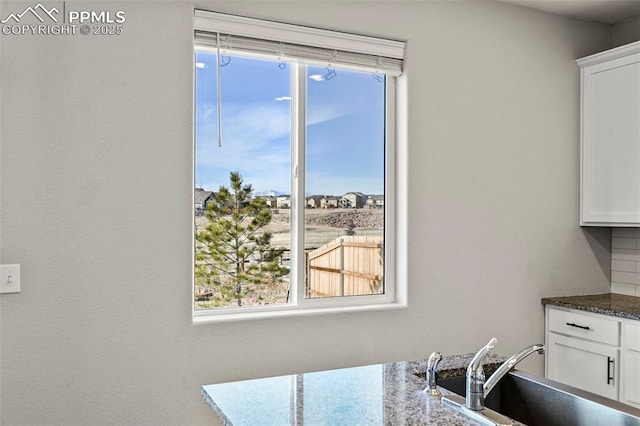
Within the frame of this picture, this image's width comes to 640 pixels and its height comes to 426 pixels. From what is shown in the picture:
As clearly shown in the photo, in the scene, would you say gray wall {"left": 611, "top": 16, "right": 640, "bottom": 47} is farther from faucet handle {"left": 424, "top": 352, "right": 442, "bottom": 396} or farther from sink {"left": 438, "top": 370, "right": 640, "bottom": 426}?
faucet handle {"left": 424, "top": 352, "right": 442, "bottom": 396}

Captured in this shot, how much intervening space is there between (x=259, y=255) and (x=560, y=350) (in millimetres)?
1901

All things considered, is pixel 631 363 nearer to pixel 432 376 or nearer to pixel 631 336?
pixel 631 336

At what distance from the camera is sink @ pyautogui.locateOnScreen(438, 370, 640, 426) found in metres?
1.44

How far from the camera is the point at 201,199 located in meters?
2.64

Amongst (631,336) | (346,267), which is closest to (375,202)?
(346,267)

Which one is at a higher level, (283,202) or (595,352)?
(283,202)

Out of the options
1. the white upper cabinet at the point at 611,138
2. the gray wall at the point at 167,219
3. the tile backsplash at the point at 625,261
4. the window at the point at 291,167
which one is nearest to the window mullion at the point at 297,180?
the window at the point at 291,167

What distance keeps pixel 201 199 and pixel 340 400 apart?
143 centimetres

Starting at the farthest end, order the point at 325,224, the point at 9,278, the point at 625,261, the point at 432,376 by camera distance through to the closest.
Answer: the point at 625,261
the point at 325,224
the point at 9,278
the point at 432,376

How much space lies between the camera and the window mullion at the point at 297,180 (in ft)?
9.23

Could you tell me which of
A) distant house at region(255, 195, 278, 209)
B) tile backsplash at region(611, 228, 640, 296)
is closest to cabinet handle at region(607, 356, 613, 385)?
tile backsplash at region(611, 228, 640, 296)

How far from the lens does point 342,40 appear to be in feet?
→ 9.20

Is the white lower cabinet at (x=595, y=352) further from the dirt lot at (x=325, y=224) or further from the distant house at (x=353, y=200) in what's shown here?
the distant house at (x=353, y=200)

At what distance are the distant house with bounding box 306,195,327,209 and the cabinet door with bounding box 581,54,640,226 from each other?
176 centimetres
